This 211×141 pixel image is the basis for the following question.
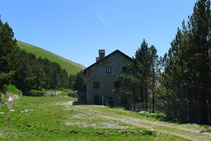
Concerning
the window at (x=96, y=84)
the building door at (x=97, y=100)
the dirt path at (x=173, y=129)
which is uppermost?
the window at (x=96, y=84)

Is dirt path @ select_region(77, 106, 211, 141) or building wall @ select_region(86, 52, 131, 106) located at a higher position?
building wall @ select_region(86, 52, 131, 106)

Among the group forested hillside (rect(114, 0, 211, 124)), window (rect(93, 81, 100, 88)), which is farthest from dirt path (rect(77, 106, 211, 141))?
window (rect(93, 81, 100, 88))

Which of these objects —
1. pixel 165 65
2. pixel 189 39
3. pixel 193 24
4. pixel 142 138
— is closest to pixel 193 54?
pixel 189 39

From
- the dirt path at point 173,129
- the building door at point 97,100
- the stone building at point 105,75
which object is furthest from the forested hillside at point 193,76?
the building door at point 97,100

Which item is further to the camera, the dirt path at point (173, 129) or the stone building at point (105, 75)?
the stone building at point (105, 75)

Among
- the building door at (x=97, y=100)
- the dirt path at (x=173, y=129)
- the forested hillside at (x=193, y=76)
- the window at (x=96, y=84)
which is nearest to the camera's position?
the dirt path at (x=173, y=129)

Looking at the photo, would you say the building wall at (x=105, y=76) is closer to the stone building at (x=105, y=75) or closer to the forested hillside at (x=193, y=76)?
the stone building at (x=105, y=75)

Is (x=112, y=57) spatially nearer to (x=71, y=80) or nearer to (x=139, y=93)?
(x=139, y=93)

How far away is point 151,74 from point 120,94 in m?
10.2

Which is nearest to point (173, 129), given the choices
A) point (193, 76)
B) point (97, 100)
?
point (193, 76)

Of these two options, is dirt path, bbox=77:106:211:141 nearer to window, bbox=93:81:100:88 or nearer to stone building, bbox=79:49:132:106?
stone building, bbox=79:49:132:106

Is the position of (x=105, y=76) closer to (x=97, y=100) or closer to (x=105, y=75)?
(x=105, y=75)

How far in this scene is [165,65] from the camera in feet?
89.4

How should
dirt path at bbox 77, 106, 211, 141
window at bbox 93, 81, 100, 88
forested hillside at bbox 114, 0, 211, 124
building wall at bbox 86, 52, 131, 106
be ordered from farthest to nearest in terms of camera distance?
1. window at bbox 93, 81, 100, 88
2. building wall at bbox 86, 52, 131, 106
3. forested hillside at bbox 114, 0, 211, 124
4. dirt path at bbox 77, 106, 211, 141
